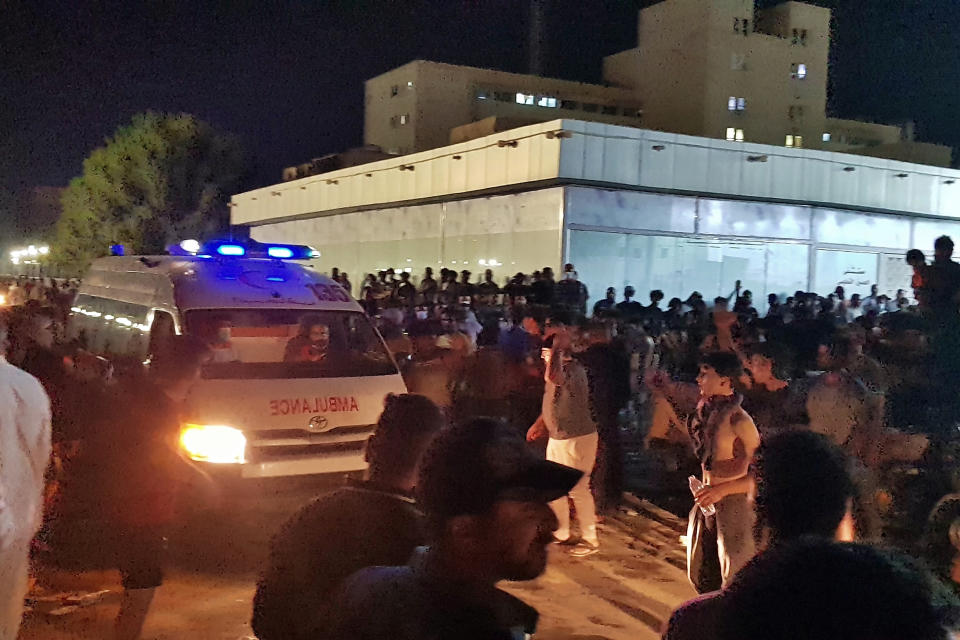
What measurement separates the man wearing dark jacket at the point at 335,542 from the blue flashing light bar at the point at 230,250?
5.45 meters

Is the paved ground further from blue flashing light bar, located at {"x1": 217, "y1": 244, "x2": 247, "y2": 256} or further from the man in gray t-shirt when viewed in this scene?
blue flashing light bar, located at {"x1": 217, "y1": 244, "x2": 247, "y2": 256}

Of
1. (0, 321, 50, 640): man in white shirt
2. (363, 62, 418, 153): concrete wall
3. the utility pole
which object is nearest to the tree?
(363, 62, 418, 153): concrete wall

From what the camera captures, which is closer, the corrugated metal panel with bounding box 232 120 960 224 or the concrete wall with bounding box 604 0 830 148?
the corrugated metal panel with bounding box 232 120 960 224

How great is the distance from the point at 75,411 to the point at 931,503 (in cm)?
504

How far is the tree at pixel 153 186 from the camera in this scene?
47.2 meters

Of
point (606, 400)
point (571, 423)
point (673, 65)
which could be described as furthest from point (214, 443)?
point (673, 65)

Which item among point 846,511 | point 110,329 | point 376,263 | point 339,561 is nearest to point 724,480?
point 846,511

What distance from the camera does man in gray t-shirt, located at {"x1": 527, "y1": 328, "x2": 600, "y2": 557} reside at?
22.4 feet

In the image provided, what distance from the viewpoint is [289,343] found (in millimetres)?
7828

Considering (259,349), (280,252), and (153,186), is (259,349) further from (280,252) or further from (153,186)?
(153,186)

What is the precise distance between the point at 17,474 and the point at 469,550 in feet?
7.44

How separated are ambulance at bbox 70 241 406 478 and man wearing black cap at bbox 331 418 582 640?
15.0ft

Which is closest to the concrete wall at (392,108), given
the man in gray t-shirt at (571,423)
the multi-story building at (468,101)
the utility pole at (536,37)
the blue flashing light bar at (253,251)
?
the multi-story building at (468,101)

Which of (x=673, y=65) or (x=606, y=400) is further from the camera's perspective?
(x=673, y=65)
